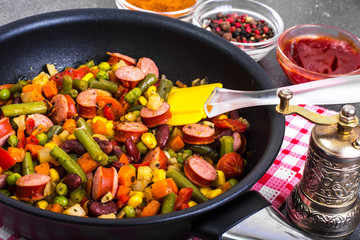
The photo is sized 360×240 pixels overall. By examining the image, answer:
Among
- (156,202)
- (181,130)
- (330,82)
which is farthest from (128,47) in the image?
(330,82)

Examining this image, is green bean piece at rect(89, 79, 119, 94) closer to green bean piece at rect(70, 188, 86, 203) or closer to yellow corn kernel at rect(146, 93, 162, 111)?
yellow corn kernel at rect(146, 93, 162, 111)

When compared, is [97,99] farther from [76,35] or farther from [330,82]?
[330,82]

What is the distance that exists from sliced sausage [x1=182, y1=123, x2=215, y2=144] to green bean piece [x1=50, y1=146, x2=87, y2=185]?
0.52m

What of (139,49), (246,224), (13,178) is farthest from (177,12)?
(246,224)

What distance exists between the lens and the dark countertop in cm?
339

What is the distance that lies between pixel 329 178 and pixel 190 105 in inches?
32.1

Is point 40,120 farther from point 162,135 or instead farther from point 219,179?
point 219,179

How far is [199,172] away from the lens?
6.26 feet

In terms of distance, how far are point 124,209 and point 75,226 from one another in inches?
12.8

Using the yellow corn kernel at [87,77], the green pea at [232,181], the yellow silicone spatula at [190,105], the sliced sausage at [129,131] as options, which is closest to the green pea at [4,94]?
the yellow corn kernel at [87,77]

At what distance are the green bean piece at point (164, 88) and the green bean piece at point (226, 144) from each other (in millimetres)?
443

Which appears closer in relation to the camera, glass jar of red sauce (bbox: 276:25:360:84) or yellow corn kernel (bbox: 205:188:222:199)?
yellow corn kernel (bbox: 205:188:222:199)

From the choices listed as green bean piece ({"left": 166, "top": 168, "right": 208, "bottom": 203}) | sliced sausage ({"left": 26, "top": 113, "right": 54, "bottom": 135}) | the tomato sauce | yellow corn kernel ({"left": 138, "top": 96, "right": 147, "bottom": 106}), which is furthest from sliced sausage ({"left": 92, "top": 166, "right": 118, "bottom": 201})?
Answer: the tomato sauce

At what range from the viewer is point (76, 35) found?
246 centimetres
